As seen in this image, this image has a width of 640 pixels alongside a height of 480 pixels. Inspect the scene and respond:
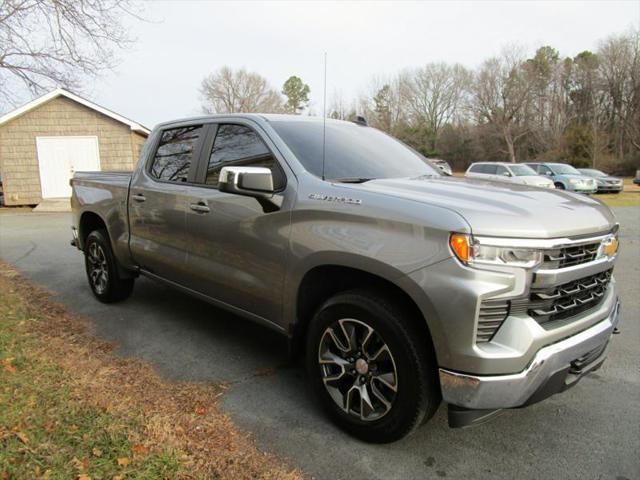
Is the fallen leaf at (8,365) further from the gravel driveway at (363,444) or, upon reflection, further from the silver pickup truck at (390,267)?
the silver pickup truck at (390,267)

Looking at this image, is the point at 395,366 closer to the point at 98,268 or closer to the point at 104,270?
the point at 104,270

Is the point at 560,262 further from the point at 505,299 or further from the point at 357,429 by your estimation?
the point at 357,429

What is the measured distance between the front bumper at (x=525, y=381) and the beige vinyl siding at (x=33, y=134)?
64.0ft

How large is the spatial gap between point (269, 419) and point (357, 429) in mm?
605

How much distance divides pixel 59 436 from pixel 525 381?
7.92 feet

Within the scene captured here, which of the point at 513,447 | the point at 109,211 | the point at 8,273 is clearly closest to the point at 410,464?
the point at 513,447

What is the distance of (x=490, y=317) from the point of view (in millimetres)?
2213

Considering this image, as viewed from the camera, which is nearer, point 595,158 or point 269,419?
point 269,419

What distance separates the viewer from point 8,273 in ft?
22.9

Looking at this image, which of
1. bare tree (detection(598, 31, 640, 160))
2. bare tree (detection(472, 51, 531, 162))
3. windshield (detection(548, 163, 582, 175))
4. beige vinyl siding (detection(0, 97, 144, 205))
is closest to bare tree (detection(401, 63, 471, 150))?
bare tree (detection(472, 51, 531, 162))

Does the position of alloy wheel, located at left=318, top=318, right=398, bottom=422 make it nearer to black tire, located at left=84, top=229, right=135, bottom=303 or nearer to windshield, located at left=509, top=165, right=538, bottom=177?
black tire, located at left=84, top=229, right=135, bottom=303

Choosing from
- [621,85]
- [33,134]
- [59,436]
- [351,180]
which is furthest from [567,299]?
[621,85]

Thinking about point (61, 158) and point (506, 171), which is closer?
point (61, 158)

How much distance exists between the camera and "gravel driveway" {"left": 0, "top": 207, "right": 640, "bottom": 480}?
261 cm
